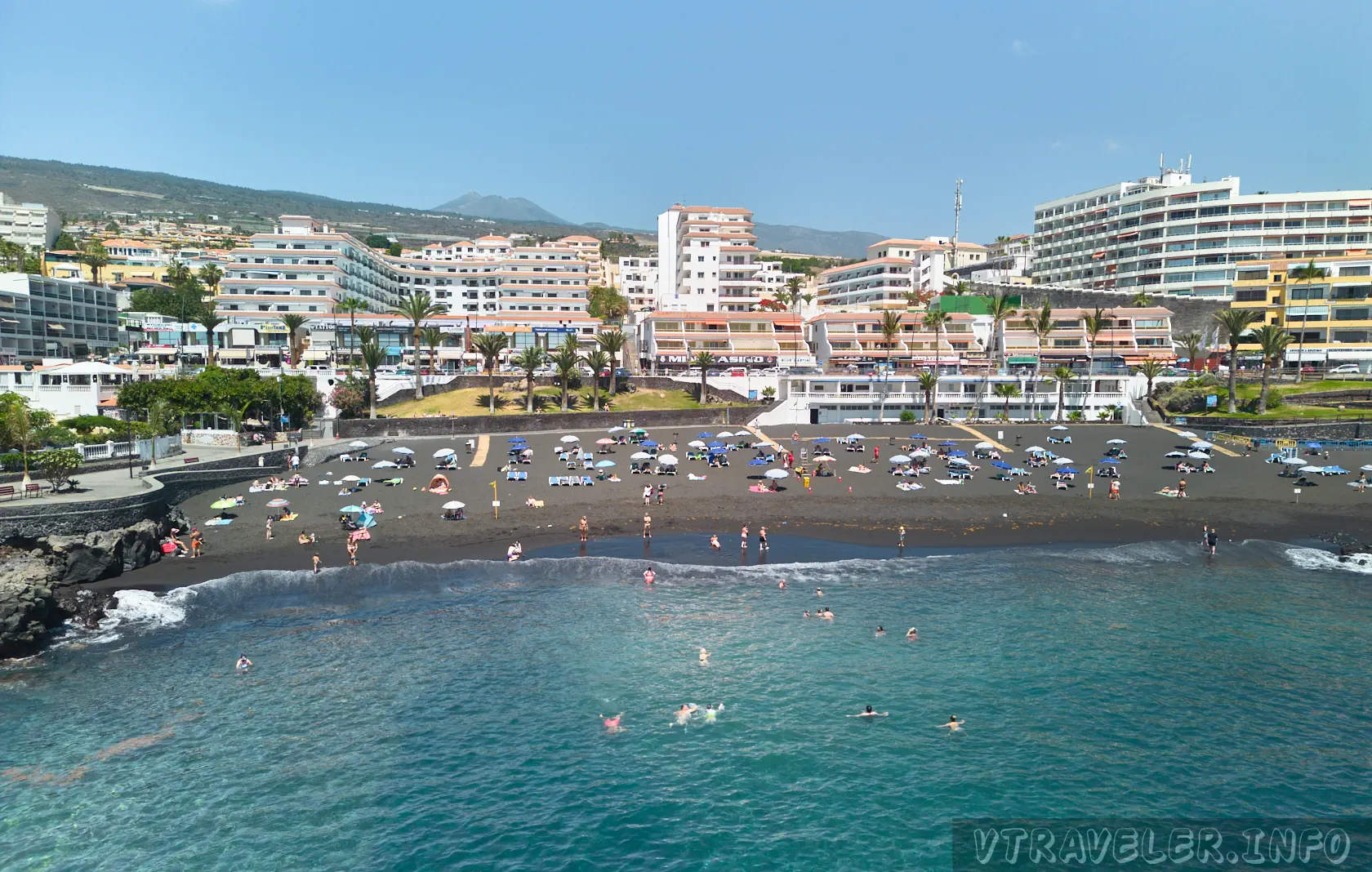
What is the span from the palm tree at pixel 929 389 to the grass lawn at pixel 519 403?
65.0 feet

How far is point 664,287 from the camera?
126688mm

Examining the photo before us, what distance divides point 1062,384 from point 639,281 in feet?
338

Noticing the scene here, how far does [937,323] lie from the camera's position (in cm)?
8888

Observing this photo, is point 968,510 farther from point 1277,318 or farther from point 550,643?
point 1277,318

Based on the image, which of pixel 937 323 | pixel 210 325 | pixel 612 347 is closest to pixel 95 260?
pixel 210 325

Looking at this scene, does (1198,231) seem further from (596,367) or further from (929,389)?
(596,367)

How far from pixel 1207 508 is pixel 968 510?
13236 mm

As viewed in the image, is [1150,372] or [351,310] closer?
[1150,372]

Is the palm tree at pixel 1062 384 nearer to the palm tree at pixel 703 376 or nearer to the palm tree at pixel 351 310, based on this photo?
the palm tree at pixel 703 376

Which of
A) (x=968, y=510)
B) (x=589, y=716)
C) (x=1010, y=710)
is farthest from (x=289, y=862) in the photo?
(x=968, y=510)

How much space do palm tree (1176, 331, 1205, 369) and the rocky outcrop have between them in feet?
295

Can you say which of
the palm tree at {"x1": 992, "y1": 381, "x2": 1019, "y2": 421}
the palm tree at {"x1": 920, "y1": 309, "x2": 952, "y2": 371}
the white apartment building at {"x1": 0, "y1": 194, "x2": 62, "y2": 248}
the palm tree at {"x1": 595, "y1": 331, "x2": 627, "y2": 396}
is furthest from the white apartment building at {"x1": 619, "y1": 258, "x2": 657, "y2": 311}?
the white apartment building at {"x1": 0, "y1": 194, "x2": 62, "y2": 248}

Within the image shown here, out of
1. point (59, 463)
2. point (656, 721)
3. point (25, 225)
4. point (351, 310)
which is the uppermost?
point (25, 225)

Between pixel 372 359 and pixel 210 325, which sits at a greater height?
pixel 210 325
